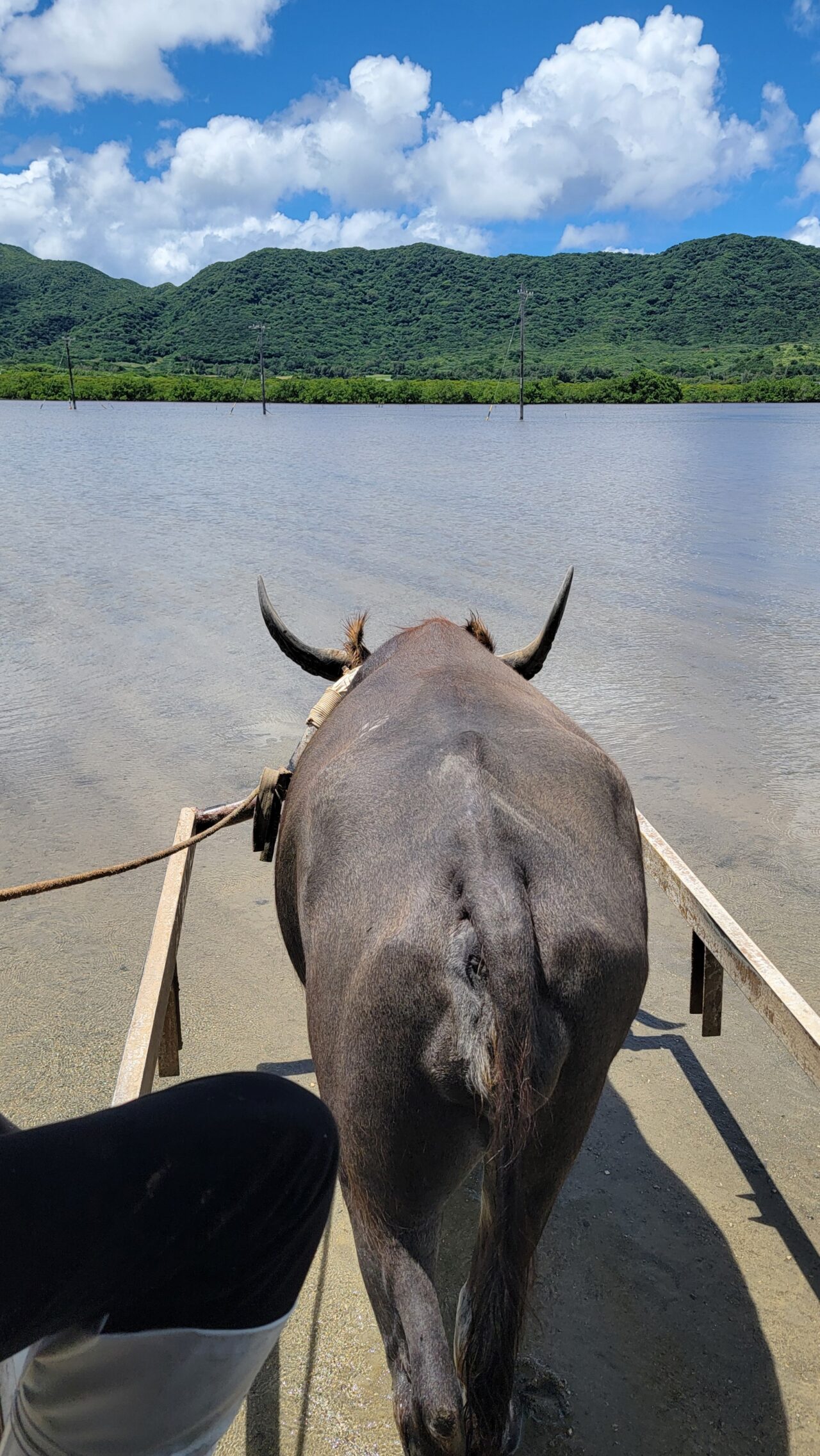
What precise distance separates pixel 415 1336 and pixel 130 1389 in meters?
0.95

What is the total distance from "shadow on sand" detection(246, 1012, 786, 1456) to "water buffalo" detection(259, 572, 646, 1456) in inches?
27.2

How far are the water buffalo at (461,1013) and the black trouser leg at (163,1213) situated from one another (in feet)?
2.44

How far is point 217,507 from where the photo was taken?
2258cm

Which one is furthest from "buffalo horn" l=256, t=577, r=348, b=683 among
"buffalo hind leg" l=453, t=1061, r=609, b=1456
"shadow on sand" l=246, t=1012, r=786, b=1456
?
"buffalo hind leg" l=453, t=1061, r=609, b=1456

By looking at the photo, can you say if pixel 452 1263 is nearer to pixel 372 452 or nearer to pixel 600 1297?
pixel 600 1297

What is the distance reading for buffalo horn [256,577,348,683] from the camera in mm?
3689

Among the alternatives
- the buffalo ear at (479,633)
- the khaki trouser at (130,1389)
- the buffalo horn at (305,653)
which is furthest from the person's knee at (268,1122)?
the buffalo horn at (305,653)

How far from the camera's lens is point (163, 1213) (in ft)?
3.26

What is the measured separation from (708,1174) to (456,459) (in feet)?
111

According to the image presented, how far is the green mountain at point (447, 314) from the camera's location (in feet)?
445

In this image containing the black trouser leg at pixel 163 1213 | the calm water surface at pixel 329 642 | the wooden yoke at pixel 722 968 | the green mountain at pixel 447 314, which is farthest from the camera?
the green mountain at pixel 447 314

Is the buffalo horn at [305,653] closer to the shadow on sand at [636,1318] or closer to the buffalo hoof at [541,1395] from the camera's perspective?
the shadow on sand at [636,1318]

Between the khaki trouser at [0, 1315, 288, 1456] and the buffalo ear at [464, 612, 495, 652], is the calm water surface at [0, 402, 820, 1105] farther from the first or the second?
the khaki trouser at [0, 1315, 288, 1456]

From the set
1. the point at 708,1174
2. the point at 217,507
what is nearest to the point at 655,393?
the point at 217,507
